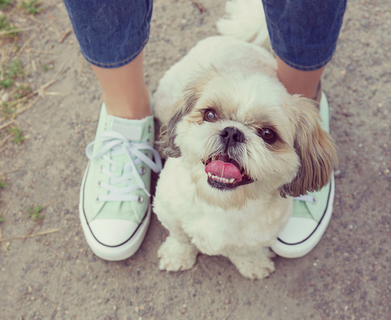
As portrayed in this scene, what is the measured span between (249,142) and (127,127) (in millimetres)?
1211

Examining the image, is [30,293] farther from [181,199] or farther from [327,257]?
[327,257]

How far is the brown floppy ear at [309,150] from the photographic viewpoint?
1493mm

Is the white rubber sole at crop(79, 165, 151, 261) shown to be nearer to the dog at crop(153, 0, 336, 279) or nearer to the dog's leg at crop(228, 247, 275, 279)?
the dog at crop(153, 0, 336, 279)

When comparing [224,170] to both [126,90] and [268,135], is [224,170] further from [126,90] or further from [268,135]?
[126,90]

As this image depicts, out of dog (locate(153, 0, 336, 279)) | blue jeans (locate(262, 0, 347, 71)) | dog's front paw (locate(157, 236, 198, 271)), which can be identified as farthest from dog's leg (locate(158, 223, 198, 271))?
blue jeans (locate(262, 0, 347, 71))

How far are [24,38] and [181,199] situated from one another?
248 centimetres

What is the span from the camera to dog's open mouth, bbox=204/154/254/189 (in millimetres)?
1369

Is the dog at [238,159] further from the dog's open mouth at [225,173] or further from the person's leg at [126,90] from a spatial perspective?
the person's leg at [126,90]

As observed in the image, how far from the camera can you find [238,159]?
134cm

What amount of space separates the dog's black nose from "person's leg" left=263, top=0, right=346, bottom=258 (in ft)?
2.28

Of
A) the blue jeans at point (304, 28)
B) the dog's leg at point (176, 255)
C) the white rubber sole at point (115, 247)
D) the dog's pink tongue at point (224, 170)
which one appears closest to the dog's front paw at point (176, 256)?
the dog's leg at point (176, 255)

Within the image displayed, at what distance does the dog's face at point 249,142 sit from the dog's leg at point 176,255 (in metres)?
0.85

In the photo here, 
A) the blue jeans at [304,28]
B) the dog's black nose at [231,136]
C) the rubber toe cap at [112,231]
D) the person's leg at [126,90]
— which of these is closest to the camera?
the dog's black nose at [231,136]

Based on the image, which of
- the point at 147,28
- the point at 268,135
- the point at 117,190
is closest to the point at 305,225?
the point at 268,135
